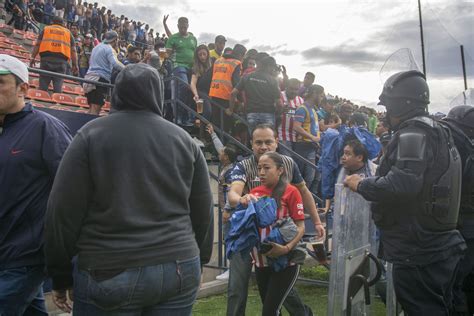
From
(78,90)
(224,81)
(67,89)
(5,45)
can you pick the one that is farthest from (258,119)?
(5,45)

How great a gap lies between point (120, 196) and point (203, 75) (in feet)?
22.6

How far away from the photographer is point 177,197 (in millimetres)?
2193

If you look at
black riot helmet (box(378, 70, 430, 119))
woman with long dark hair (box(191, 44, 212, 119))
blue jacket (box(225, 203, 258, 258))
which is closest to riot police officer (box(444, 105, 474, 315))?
black riot helmet (box(378, 70, 430, 119))

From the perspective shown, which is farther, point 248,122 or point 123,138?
point 248,122

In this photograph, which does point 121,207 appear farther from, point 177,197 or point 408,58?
point 408,58

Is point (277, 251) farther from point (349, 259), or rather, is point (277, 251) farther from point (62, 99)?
point (62, 99)

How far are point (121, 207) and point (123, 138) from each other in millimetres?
289

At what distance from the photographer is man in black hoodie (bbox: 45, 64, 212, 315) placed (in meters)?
1.99

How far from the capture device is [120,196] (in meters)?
2.03

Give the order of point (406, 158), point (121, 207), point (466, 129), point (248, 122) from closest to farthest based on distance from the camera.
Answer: point (121, 207), point (406, 158), point (466, 129), point (248, 122)

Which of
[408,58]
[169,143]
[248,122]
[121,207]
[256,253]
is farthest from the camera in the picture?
[248,122]

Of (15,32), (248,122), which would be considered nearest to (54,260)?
(248,122)

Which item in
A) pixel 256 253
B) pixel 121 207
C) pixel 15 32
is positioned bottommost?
pixel 256 253

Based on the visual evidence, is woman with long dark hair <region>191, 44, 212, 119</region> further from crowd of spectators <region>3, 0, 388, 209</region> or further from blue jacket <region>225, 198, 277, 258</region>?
blue jacket <region>225, 198, 277, 258</region>
